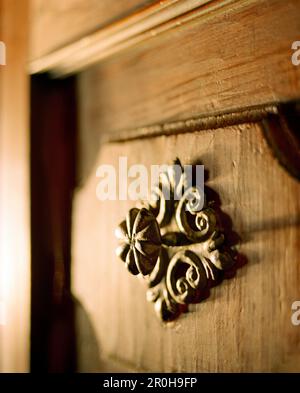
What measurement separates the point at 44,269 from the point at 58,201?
3.8 inches

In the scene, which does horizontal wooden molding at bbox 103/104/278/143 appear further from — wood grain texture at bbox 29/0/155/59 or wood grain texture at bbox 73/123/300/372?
wood grain texture at bbox 29/0/155/59

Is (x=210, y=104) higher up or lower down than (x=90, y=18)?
lower down

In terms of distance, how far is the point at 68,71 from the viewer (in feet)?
2.21

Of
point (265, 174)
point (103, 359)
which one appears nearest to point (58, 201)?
point (103, 359)

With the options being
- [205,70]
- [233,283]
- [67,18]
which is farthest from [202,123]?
[67,18]

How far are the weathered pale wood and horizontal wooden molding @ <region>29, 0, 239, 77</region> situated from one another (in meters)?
0.06

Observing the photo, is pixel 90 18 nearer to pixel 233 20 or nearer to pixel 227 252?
pixel 233 20

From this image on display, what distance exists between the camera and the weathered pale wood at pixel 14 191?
71 cm

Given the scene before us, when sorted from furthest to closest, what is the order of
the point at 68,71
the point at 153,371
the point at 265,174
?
1. the point at 68,71
2. the point at 153,371
3. the point at 265,174

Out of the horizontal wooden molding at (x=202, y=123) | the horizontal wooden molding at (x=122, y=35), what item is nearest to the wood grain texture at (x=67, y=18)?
the horizontal wooden molding at (x=122, y=35)

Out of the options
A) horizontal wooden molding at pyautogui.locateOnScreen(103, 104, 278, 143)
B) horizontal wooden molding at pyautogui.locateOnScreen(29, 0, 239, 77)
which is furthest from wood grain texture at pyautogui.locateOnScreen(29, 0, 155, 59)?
horizontal wooden molding at pyautogui.locateOnScreen(103, 104, 278, 143)

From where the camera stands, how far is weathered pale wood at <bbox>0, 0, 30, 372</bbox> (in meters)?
0.71

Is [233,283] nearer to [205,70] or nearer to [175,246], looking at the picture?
[175,246]

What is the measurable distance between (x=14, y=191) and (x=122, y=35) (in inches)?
11.6
